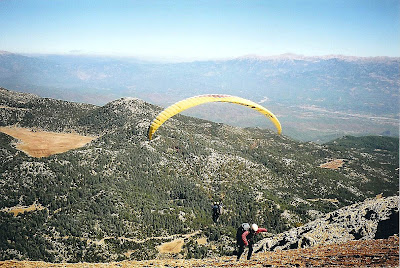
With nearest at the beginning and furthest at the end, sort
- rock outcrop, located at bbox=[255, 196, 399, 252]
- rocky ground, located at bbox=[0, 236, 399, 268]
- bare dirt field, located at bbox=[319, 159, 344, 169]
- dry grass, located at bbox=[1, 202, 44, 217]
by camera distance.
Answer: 1. rocky ground, located at bbox=[0, 236, 399, 268]
2. rock outcrop, located at bbox=[255, 196, 399, 252]
3. dry grass, located at bbox=[1, 202, 44, 217]
4. bare dirt field, located at bbox=[319, 159, 344, 169]

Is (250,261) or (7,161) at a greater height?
(250,261)

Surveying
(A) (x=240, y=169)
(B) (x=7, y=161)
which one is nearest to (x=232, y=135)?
(A) (x=240, y=169)

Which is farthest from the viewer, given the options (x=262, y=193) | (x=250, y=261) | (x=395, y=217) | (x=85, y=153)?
(x=262, y=193)

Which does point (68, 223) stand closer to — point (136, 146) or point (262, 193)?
point (136, 146)

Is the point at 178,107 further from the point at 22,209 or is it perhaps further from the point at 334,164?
the point at 334,164

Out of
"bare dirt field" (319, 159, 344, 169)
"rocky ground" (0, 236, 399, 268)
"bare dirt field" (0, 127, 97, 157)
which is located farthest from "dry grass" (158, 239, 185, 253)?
"bare dirt field" (319, 159, 344, 169)

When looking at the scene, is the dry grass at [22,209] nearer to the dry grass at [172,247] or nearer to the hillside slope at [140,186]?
the hillside slope at [140,186]

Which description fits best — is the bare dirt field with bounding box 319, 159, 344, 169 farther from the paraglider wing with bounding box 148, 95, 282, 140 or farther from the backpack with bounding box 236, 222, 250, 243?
the backpack with bounding box 236, 222, 250, 243
